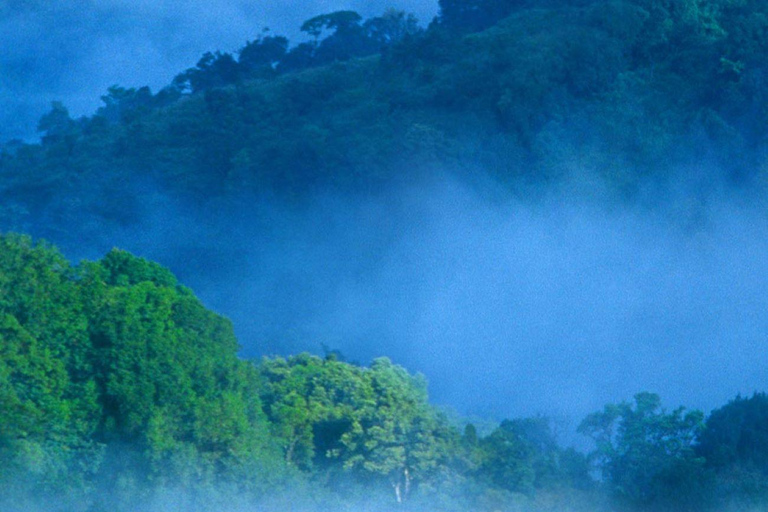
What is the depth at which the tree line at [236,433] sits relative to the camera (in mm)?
13711

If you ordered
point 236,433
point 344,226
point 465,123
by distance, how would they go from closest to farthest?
point 236,433 → point 344,226 → point 465,123

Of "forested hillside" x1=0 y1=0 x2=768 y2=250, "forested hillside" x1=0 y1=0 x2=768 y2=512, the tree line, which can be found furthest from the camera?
"forested hillside" x1=0 y1=0 x2=768 y2=250

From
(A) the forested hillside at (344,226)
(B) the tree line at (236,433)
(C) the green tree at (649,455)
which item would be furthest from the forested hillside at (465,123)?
(B) the tree line at (236,433)

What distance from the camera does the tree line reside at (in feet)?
45.0

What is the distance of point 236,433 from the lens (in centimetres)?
1473

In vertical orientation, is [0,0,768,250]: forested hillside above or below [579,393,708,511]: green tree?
above

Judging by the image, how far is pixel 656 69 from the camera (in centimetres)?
3186

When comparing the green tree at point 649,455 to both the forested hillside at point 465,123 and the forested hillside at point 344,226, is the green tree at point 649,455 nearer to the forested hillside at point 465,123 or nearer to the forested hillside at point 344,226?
the forested hillside at point 344,226

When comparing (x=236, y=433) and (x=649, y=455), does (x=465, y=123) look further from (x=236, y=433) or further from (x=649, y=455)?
(x=236, y=433)

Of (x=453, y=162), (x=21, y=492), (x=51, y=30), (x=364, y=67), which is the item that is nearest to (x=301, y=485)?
(x=21, y=492)

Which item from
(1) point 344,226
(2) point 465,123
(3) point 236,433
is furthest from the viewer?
(2) point 465,123

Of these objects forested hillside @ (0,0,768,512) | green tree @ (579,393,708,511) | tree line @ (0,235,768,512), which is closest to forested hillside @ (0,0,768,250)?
forested hillside @ (0,0,768,512)

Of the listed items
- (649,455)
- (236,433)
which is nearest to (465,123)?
(649,455)

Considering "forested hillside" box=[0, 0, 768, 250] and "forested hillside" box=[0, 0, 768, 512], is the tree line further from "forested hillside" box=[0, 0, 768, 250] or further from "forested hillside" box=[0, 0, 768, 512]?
"forested hillside" box=[0, 0, 768, 250]
